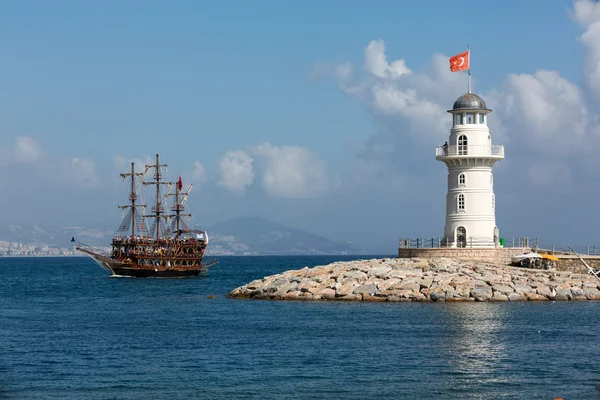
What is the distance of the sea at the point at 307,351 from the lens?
90.5 ft

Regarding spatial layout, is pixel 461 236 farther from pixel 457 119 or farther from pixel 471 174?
pixel 457 119

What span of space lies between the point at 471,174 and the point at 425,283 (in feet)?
34.2

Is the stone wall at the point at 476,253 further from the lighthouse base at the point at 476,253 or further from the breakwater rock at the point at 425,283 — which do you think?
the breakwater rock at the point at 425,283

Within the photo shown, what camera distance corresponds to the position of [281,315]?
147ft

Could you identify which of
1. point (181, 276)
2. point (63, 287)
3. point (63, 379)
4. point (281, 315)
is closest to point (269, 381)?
point (63, 379)

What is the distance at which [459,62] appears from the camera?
188 ft

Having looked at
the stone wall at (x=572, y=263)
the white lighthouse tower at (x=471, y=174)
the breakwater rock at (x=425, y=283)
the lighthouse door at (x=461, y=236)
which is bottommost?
the breakwater rock at (x=425, y=283)

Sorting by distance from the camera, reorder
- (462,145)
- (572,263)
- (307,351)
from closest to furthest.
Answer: (307,351)
(462,145)
(572,263)

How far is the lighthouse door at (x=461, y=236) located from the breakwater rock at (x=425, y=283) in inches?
120

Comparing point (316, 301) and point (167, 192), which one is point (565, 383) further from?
point (167, 192)

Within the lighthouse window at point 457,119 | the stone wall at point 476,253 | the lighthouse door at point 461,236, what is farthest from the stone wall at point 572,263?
the lighthouse window at point 457,119

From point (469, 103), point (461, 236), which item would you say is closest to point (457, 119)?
point (469, 103)

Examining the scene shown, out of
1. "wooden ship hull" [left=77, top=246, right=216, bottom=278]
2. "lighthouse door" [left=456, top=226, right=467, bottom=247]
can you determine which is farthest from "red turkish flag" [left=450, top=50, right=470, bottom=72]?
"wooden ship hull" [left=77, top=246, right=216, bottom=278]

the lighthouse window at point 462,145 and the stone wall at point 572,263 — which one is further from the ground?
the lighthouse window at point 462,145
